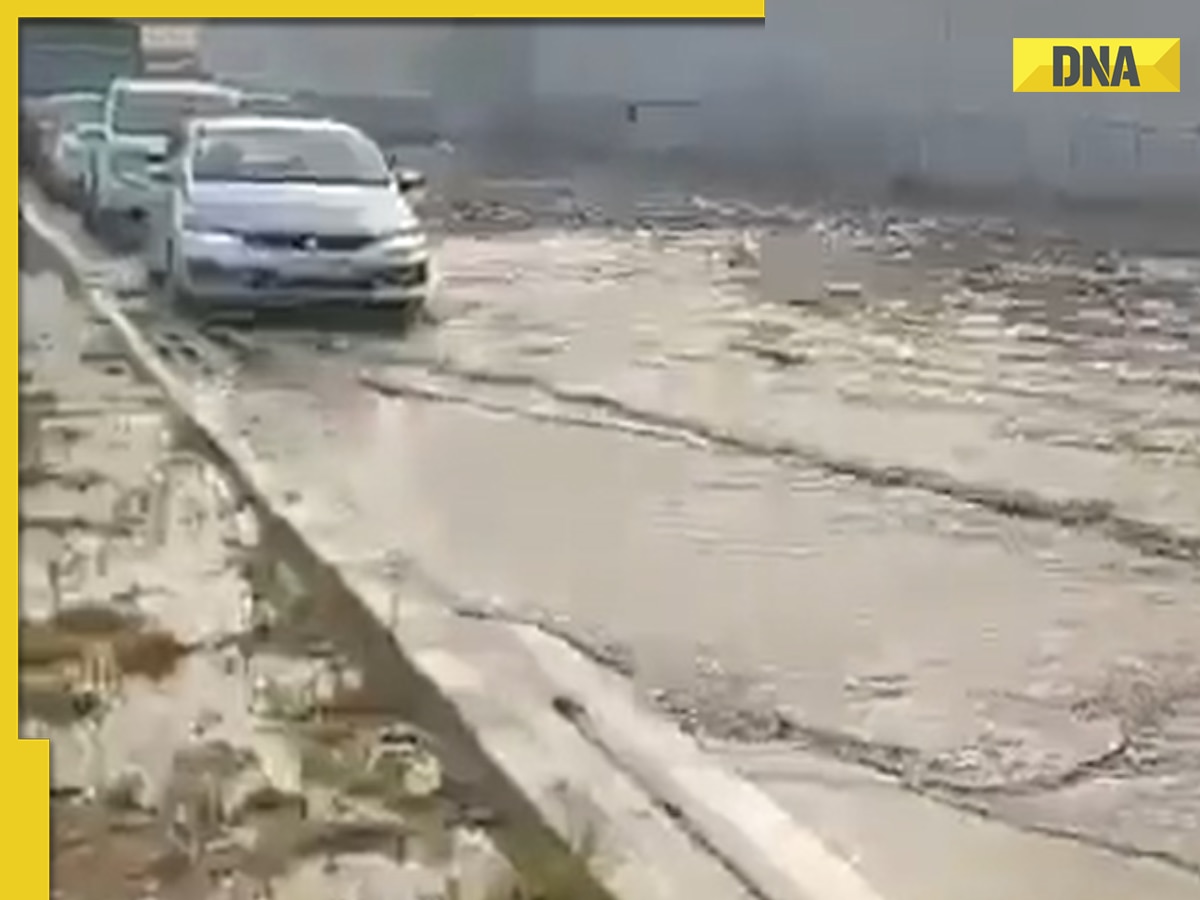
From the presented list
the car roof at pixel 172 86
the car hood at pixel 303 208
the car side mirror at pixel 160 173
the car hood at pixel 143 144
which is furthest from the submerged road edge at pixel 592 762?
the car side mirror at pixel 160 173

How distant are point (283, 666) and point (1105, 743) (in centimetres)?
A: 195

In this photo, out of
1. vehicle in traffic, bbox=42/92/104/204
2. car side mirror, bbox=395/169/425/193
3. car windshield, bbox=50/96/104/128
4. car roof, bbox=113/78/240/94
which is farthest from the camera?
car side mirror, bbox=395/169/425/193

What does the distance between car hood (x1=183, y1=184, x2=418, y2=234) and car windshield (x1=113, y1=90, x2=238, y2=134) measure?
0.45 meters

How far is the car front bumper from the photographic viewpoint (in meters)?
12.2

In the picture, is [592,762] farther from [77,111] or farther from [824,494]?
[77,111]

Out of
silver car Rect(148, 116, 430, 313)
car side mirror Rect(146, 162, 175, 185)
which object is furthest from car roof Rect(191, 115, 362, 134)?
car side mirror Rect(146, 162, 175, 185)

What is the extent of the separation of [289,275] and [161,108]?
1594mm

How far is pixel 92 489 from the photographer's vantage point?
7473mm

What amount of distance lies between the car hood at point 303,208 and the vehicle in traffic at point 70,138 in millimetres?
812

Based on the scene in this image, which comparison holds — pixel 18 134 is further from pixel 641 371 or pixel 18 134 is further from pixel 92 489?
pixel 641 371

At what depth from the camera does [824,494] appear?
841 centimetres

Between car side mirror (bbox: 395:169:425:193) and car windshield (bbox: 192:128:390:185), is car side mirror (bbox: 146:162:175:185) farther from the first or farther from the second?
car side mirror (bbox: 395:169:425:193)

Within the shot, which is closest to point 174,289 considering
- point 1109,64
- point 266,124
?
point 266,124

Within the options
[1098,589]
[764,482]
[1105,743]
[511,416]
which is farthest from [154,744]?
[511,416]
